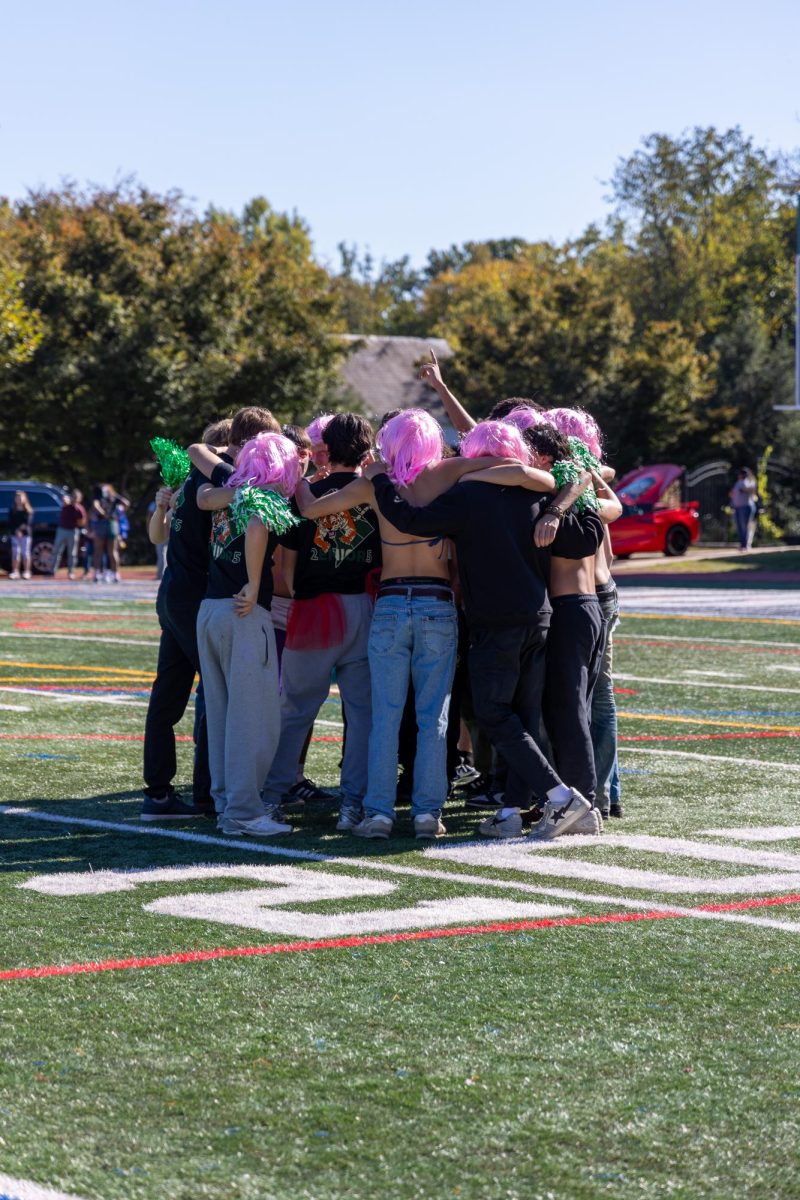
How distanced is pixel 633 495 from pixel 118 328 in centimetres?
1282

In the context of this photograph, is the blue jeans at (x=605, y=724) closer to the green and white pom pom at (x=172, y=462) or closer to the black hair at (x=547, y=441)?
the black hair at (x=547, y=441)

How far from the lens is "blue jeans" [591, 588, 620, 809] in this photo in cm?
891

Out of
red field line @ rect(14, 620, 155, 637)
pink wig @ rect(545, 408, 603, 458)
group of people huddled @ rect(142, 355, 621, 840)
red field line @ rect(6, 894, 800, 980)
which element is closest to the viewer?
red field line @ rect(6, 894, 800, 980)

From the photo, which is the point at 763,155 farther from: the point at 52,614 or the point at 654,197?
the point at 52,614

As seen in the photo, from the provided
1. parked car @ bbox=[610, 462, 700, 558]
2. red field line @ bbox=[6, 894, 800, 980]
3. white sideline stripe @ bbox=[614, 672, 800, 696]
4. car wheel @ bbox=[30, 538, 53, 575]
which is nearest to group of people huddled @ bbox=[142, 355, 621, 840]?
red field line @ bbox=[6, 894, 800, 980]

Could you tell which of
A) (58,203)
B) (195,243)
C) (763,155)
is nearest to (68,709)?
(195,243)

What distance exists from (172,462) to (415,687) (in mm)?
1632

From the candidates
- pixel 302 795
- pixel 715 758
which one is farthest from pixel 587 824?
pixel 715 758

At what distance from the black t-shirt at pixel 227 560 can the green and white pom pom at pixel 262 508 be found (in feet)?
0.35

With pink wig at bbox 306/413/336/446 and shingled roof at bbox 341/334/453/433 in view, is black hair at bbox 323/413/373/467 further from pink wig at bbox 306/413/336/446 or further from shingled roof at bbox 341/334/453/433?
shingled roof at bbox 341/334/453/433

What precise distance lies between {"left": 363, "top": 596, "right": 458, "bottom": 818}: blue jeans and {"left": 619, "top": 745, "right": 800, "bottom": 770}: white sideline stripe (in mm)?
2958

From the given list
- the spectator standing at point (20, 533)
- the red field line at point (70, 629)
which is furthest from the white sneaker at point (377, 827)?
the spectator standing at point (20, 533)

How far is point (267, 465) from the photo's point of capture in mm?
8234

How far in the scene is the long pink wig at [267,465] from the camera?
8.24 m
